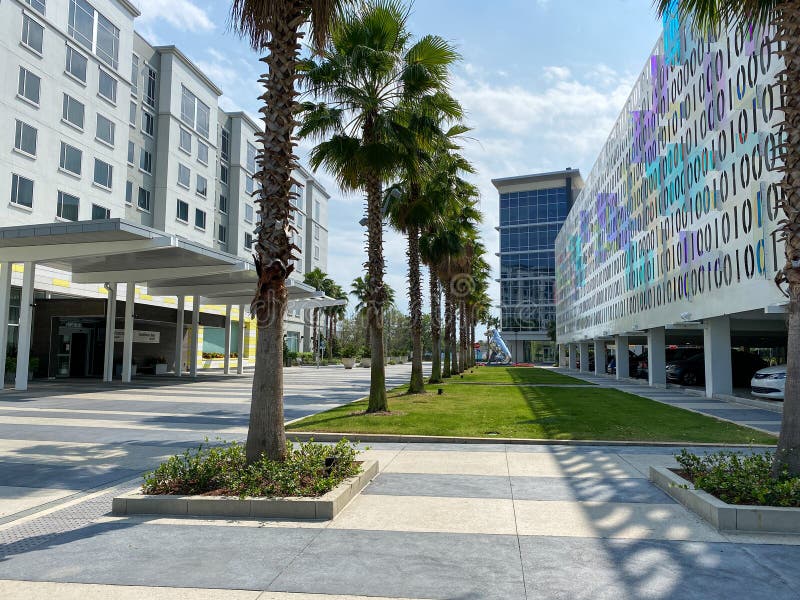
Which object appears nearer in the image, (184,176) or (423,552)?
(423,552)

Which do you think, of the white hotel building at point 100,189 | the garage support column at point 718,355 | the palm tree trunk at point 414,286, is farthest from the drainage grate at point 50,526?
the garage support column at point 718,355

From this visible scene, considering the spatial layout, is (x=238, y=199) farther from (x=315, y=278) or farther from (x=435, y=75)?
(x=435, y=75)

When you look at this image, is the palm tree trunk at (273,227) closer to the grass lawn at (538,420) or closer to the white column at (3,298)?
the grass lawn at (538,420)

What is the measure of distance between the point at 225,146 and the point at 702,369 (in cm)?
4479

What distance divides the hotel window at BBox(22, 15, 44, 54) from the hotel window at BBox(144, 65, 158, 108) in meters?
12.6

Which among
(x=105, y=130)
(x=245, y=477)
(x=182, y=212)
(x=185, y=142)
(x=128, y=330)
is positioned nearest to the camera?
(x=245, y=477)

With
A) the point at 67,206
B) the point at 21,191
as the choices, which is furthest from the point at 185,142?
the point at 21,191

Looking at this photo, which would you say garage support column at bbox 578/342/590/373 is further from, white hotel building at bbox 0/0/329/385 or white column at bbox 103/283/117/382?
white column at bbox 103/283/117/382

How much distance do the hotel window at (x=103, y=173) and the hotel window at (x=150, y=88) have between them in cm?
956

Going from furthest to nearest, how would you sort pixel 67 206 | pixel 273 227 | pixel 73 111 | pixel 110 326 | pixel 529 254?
pixel 529 254, pixel 73 111, pixel 67 206, pixel 110 326, pixel 273 227

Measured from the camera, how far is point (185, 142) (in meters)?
46.0

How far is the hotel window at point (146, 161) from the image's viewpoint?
42125 mm

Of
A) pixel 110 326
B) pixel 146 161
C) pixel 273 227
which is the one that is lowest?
pixel 110 326

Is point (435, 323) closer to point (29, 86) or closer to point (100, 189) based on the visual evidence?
point (100, 189)
